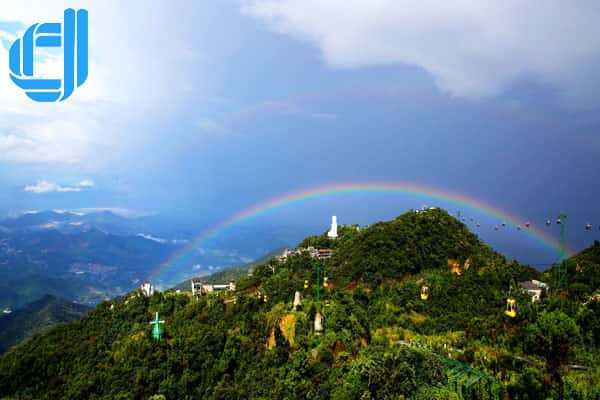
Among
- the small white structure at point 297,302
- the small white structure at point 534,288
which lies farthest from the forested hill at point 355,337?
the small white structure at point 534,288

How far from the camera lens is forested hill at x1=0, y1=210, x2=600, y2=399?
17.1m

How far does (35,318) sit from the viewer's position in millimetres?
88438

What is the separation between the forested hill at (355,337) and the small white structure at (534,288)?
52 cm

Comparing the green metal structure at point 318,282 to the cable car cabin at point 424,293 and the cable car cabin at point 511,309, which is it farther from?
the cable car cabin at point 511,309

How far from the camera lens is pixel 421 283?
29328 millimetres

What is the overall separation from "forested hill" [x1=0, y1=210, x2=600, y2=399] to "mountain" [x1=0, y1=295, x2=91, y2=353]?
192ft

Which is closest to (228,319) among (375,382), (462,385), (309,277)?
(309,277)

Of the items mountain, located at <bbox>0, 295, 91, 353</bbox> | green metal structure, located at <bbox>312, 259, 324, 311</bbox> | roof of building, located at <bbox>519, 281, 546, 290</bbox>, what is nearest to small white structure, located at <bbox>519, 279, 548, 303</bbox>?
roof of building, located at <bbox>519, 281, 546, 290</bbox>

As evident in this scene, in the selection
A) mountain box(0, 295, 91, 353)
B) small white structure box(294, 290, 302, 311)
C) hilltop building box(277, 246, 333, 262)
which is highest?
hilltop building box(277, 246, 333, 262)

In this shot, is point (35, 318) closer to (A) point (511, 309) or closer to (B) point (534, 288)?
(B) point (534, 288)

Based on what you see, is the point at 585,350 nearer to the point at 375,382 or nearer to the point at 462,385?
the point at 462,385

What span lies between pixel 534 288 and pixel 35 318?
90.9 meters

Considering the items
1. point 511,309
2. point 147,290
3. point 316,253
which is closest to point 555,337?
point 511,309

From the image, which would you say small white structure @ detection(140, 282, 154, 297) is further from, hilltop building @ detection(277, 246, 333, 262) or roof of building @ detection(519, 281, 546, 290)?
roof of building @ detection(519, 281, 546, 290)
